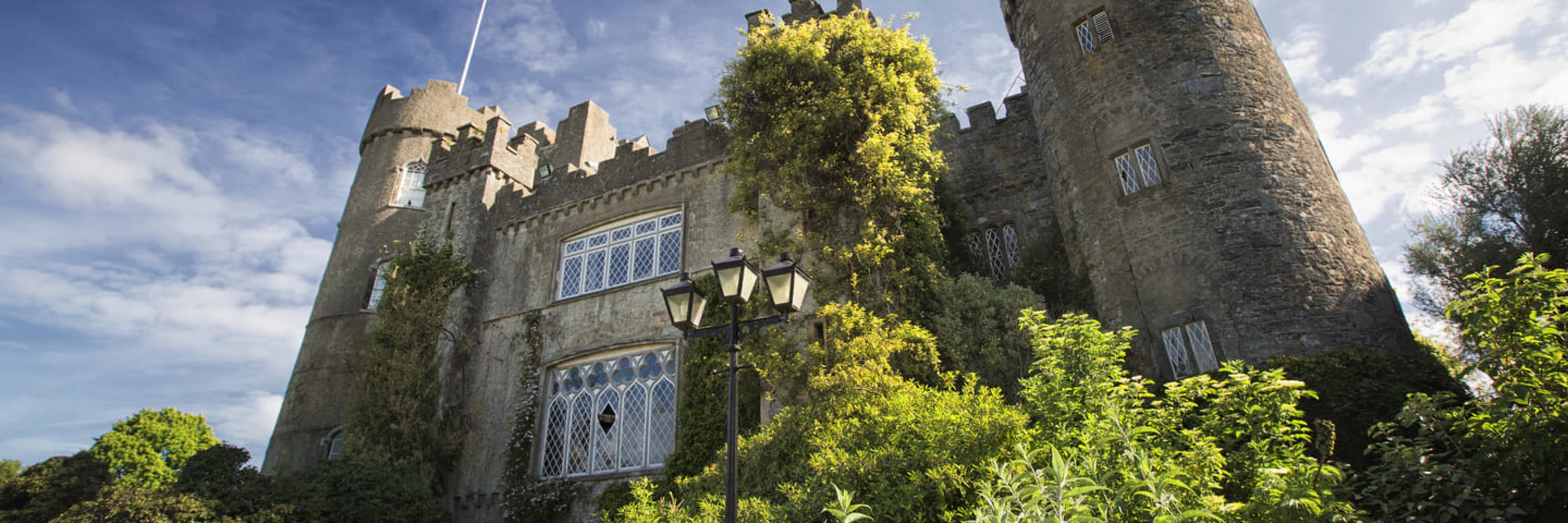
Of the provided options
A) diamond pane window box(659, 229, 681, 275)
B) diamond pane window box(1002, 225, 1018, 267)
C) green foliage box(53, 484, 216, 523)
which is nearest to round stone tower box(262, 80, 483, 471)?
green foliage box(53, 484, 216, 523)

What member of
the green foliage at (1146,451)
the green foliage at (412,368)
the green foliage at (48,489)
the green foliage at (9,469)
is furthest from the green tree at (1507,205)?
the green foliage at (9,469)

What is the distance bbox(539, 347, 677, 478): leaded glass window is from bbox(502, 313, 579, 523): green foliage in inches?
11.5

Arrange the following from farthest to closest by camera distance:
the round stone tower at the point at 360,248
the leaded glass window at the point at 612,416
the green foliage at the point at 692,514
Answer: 1. the round stone tower at the point at 360,248
2. the leaded glass window at the point at 612,416
3. the green foliage at the point at 692,514

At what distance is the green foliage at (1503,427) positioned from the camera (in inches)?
199

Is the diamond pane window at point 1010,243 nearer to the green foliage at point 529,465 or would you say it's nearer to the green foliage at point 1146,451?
the green foliage at point 1146,451

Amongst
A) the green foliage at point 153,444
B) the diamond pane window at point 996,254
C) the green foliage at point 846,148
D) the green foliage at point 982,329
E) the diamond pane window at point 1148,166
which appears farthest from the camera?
the green foliage at point 153,444

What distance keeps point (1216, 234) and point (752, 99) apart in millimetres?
7825

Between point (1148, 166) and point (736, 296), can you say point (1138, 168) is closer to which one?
point (1148, 166)

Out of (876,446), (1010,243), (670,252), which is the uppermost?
(670,252)

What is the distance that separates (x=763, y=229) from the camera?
531 inches

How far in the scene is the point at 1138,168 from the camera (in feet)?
38.9

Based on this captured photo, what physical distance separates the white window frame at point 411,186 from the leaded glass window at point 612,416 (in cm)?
865

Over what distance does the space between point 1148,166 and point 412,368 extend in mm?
13853

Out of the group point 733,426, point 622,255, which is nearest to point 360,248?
point 622,255
